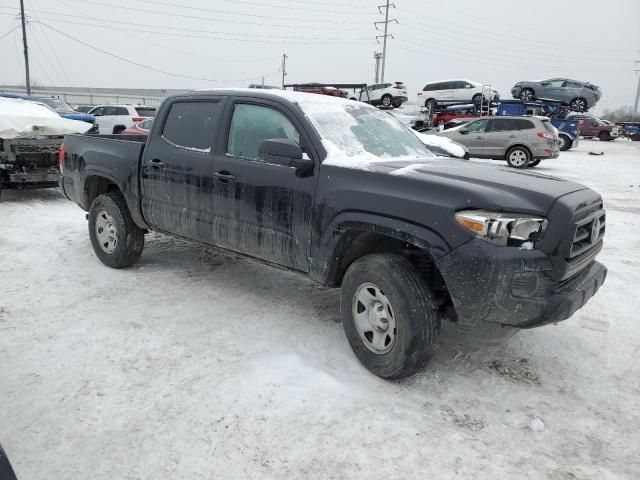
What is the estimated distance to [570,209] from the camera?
281 centimetres

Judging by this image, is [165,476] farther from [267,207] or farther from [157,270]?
[157,270]

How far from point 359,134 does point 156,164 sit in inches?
78.7

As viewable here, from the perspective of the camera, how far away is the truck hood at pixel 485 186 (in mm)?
2787

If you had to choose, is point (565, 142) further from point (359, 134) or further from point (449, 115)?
point (359, 134)

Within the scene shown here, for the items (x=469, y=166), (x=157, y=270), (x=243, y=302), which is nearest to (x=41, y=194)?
(x=157, y=270)

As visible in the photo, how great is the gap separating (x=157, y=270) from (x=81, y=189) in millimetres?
1289

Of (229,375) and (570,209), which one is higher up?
(570,209)

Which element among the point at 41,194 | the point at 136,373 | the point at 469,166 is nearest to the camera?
the point at 136,373

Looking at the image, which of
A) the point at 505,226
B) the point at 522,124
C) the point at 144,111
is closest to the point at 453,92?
the point at 522,124

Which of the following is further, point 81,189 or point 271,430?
point 81,189

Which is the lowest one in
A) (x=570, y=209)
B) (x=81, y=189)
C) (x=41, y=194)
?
(x=41, y=194)

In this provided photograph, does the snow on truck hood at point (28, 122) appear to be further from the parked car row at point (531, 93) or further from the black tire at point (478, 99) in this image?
the black tire at point (478, 99)

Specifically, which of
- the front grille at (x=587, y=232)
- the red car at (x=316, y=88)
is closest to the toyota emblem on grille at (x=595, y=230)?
the front grille at (x=587, y=232)

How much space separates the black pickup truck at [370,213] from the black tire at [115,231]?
56mm
